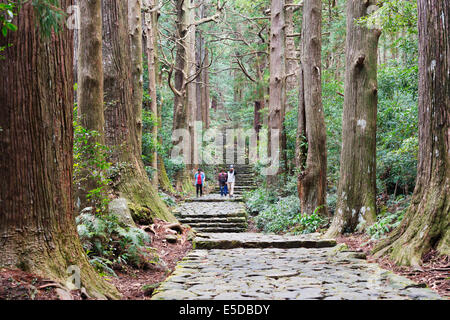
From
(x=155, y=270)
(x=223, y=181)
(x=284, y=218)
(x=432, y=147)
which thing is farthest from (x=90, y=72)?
(x=223, y=181)

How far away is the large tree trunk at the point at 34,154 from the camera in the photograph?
3.66 meters

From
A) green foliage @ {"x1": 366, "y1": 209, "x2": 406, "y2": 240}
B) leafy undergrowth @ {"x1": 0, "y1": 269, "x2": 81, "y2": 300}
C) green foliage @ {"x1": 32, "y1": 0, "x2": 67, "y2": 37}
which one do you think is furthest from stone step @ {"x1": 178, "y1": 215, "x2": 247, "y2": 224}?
green foliage @ {"x1": 32, "y1": 0, "x2": 67, "y2": 37}

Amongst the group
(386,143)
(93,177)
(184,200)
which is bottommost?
(184,200)

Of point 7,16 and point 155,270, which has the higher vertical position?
point 7,16

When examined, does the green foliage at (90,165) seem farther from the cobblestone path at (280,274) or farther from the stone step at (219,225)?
the stone step at (219,225)

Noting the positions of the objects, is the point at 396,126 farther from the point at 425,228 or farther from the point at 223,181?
A: the point at 223,181

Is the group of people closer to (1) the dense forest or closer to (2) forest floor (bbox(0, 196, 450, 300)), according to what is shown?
(1) the dense forest

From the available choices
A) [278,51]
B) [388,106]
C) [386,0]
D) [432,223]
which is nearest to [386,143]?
[388,106]

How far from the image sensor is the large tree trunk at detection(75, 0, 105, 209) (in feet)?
25.3

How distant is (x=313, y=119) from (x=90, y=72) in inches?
259

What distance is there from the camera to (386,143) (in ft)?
39.8

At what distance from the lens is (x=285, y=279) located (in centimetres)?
550
